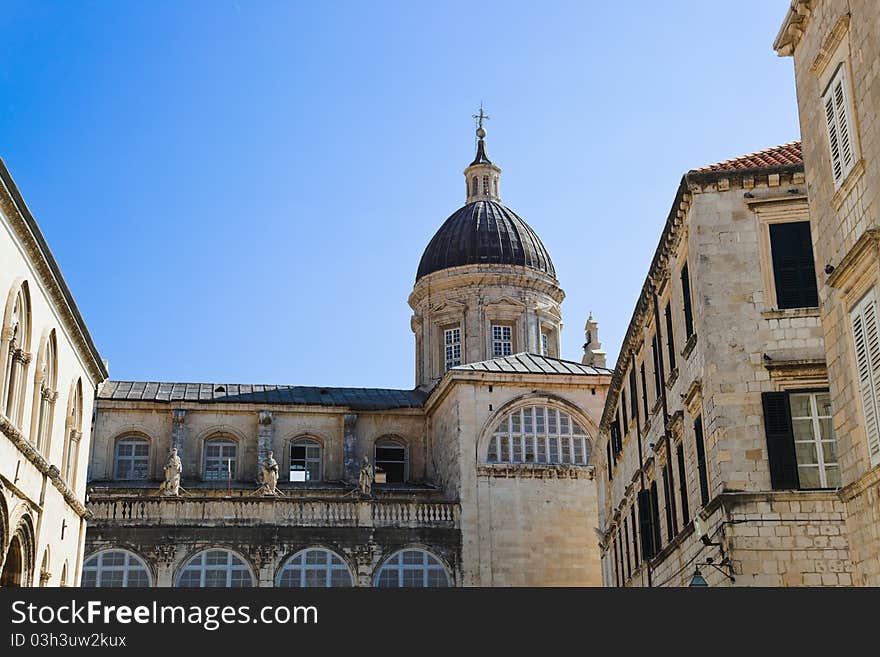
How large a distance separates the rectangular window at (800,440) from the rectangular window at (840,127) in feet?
18.1

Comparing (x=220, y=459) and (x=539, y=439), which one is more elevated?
(x=220, y=459)

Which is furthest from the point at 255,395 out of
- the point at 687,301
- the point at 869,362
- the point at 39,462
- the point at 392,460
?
the point at 869,362

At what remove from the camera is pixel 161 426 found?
170 ft

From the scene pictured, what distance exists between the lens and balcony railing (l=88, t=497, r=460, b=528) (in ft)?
142

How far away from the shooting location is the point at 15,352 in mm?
25031

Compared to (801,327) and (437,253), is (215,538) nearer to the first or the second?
(437,253)

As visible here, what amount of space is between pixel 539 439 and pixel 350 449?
8.49 meters

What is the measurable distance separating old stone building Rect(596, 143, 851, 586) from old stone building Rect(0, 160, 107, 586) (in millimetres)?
12877

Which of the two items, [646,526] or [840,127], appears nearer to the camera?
[840,127]

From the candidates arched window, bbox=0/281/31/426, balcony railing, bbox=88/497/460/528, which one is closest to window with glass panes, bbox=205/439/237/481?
balcony railing, bbox=88/497/460/528

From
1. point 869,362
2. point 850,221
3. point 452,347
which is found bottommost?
point 869,362

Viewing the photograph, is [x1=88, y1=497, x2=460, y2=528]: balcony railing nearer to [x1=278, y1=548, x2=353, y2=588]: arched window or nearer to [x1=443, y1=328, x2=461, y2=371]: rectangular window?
[x1=278, y1=548, x2=353, y2=588]: arched window

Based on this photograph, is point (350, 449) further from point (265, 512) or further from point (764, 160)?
point (764, 160)

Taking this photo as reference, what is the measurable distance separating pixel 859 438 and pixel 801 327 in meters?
6.50
